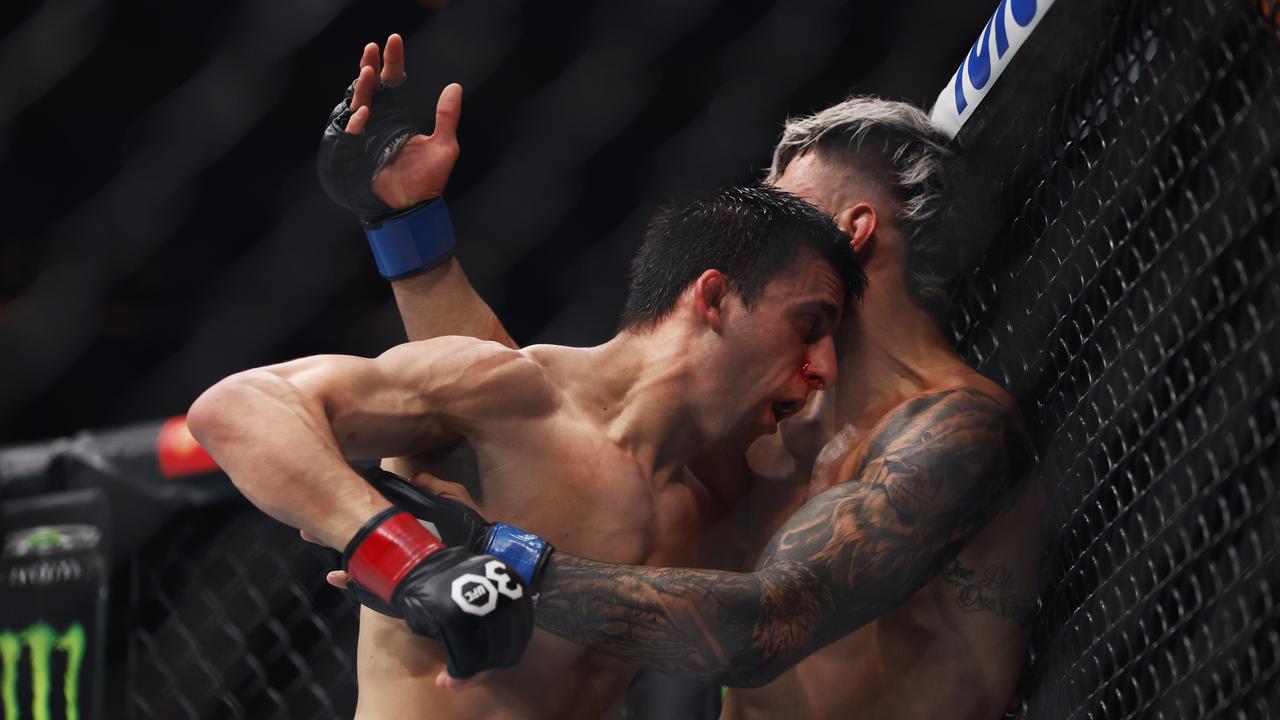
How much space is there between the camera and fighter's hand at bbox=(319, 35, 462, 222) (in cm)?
165

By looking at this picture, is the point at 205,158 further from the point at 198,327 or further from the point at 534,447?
the point at 534,447

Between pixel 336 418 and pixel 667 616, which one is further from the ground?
pixel 336 418

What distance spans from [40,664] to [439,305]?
0.86 metres

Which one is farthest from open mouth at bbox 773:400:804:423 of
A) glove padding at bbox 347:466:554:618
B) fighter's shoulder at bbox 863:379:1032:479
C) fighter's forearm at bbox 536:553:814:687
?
glove padding at bbox 347:466:554:618

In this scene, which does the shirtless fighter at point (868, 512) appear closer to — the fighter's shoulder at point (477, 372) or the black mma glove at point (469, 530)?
the black mma glove at point (469, 530)

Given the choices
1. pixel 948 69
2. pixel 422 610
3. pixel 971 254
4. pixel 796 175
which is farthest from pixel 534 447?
pixel 948 69

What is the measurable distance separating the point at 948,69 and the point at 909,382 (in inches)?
67.6

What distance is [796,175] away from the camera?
1855mm

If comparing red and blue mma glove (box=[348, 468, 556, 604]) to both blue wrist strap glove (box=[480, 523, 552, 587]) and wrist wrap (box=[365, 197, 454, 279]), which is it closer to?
blue wrist strap glove (box=[480, 523, 552, 587])

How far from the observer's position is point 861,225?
69.3 inches

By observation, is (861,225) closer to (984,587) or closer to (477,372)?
(984,587)

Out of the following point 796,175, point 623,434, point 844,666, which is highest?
point 796,175

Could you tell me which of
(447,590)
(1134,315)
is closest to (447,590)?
(447,590)

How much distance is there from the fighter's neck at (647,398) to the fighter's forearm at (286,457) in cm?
36
